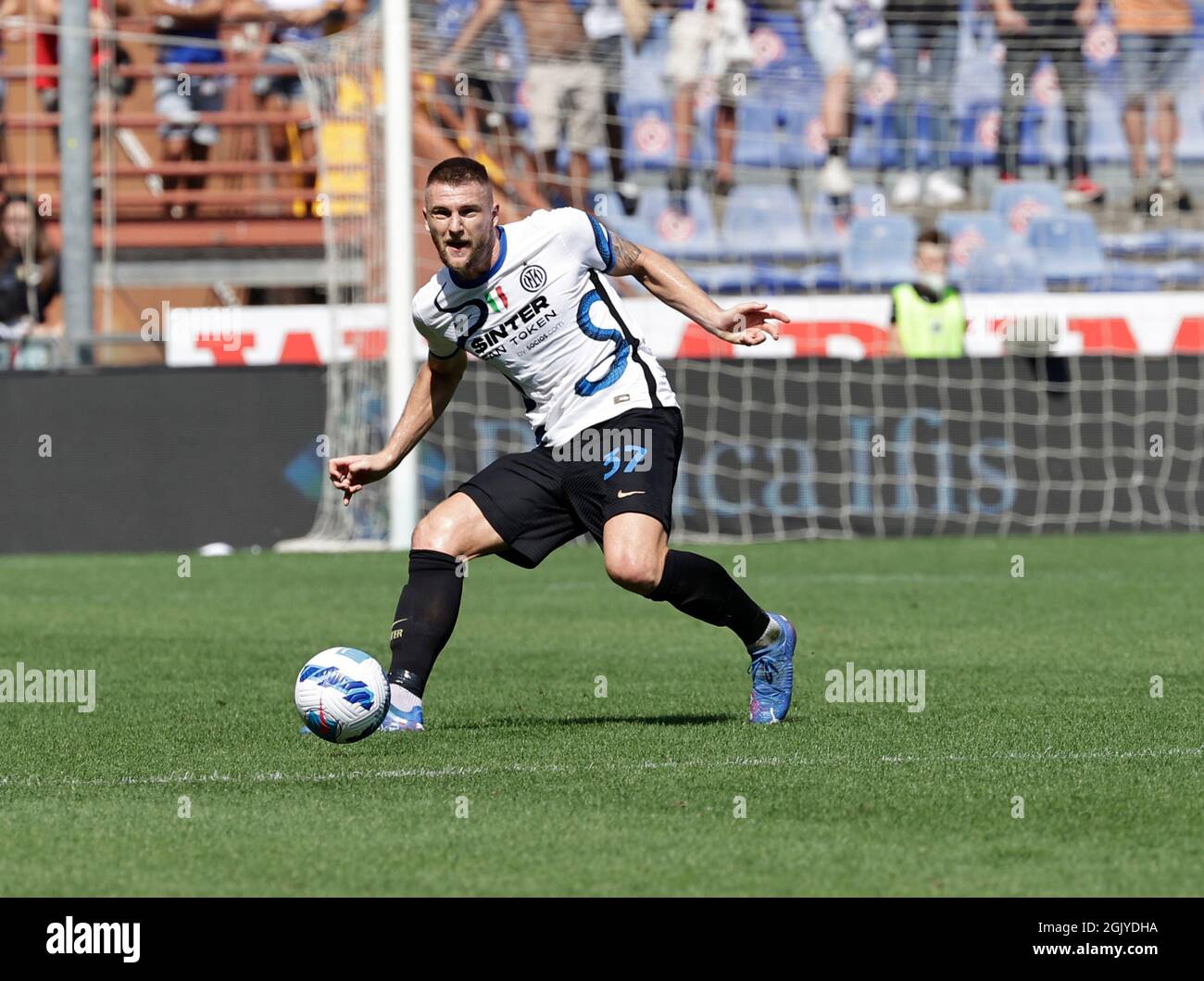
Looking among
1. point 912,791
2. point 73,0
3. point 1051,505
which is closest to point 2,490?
point 73,0

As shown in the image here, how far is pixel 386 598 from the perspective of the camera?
12.1 meters

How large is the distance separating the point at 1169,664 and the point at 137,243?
46.7 feet

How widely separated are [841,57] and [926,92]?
3.21 ft

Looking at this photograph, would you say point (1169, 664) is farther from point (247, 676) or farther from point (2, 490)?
point (2, 490)

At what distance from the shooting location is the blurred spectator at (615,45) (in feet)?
70.2

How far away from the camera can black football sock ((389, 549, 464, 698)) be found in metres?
6.60

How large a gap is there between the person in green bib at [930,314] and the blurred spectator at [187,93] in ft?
24.5

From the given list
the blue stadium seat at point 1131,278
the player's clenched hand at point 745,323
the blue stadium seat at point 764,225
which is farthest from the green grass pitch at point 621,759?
the blue stadium seat at point 1131,278

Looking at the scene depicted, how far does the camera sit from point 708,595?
671 centimetres

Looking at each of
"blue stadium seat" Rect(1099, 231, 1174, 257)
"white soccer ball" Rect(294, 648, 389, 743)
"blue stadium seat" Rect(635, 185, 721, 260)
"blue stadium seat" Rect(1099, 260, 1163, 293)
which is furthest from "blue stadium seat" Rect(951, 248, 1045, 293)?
"white soccer ball" Rect(294, 648, 389, 743)

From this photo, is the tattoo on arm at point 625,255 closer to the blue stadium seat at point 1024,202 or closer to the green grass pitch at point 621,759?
the green grass pitch at point 621,759

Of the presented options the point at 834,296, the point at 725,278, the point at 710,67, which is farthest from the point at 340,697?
the point at 710,67
